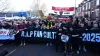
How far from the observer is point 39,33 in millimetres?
17734

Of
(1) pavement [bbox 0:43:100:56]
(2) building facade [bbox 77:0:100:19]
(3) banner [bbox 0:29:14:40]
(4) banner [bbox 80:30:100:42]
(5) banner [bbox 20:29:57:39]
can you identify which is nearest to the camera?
(1) pavement [bbox 0:43:100:56]

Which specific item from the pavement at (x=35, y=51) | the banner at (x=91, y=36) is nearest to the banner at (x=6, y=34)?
the pavement at (x=35, y=51)

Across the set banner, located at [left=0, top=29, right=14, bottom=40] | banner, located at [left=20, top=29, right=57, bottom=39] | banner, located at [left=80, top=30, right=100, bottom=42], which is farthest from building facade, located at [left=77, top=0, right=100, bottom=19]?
banner, located at [left=80, top=30, right=100, bottom=42]

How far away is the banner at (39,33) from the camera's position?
1738cm

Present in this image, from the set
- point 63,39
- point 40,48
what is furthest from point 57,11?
point 63,39

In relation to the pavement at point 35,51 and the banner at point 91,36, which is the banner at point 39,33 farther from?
the banner at point 91,36

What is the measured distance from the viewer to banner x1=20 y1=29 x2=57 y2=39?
17384 mm

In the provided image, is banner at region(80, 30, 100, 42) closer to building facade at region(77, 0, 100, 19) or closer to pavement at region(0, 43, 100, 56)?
pavement at region(0, 43, 100, 56)

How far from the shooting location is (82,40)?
15.5m

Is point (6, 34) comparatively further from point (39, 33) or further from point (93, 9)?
point (93, 9)

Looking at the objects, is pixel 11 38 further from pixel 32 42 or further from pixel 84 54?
pixel 84 54

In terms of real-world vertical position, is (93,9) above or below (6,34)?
above

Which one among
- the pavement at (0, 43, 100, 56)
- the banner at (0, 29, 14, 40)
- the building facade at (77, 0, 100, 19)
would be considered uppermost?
the building facade at (77, 0, 100, 19)


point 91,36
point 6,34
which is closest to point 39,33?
point 6,34
